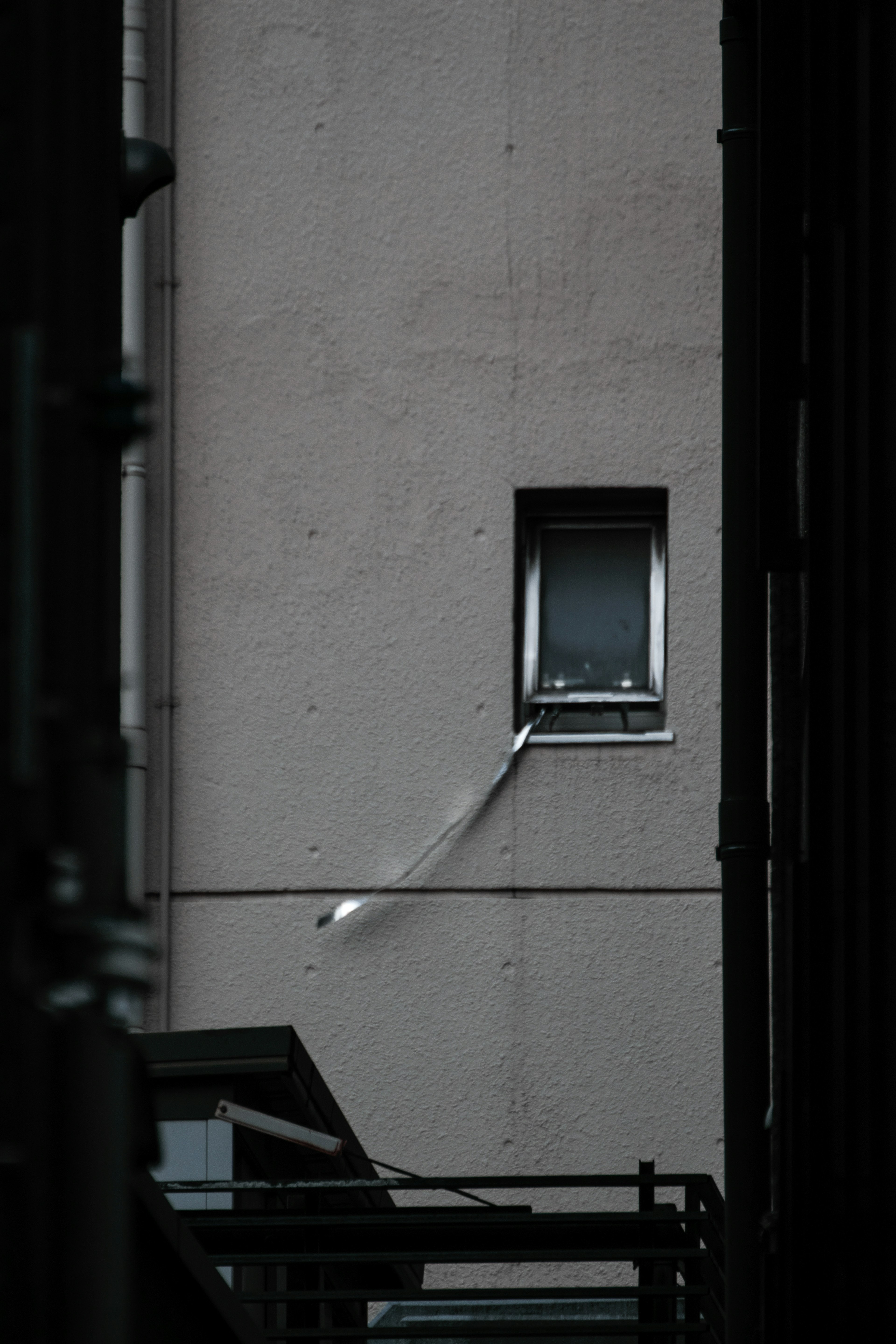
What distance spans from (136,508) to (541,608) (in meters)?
1.86

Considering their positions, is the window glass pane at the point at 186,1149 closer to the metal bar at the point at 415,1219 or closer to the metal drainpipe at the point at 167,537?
the metal bar at the point at 415,1219

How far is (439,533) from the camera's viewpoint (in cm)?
883

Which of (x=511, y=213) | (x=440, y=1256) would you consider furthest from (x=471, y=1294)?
(x=511, y=213)

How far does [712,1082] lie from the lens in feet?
27.3

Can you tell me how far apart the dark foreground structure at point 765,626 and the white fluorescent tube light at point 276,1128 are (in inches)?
7.1

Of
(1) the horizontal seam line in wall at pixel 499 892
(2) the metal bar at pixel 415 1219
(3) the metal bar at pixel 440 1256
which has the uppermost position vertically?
(1) the horizontal seam line in wall at pixel 499 892

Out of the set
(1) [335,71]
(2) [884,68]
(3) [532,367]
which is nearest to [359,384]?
(3) [532,367]

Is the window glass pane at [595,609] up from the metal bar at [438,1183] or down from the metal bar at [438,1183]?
up

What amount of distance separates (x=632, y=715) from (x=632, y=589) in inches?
23.0

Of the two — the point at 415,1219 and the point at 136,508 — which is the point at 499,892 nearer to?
the point at 136,508

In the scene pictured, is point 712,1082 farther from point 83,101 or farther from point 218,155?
point 83,101

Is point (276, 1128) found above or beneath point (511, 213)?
beneath

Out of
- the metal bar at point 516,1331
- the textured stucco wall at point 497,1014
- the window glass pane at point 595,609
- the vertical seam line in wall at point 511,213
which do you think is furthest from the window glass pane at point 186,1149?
the vertical seam line in wall at point 511,213

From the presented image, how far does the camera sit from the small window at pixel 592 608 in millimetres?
8883
